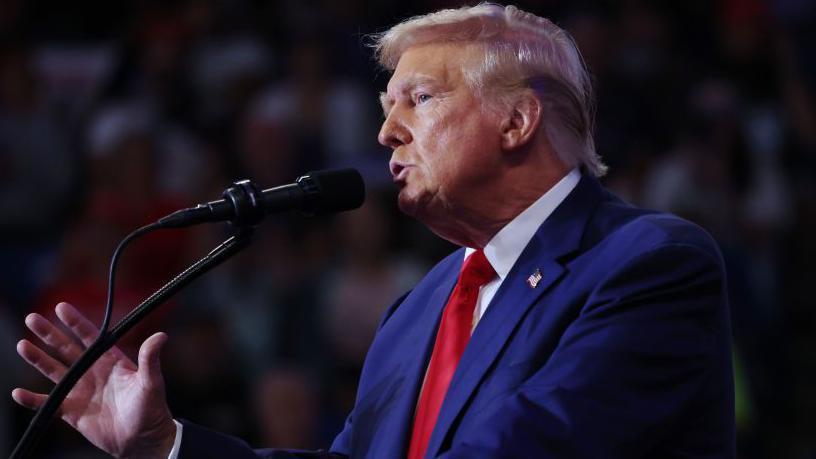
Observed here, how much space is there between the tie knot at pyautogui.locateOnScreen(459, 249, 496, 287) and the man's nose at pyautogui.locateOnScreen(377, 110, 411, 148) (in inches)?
9.5

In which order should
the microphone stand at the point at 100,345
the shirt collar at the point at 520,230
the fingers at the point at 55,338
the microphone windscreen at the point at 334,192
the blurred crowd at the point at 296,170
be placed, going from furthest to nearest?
the blurred crowd at the point at 296,170
the shirt collar at the point at 520,230
the fingers at the point at 55,338
the microphone windscreen at the point at 334,192
the microphone stand at the point at 100,345

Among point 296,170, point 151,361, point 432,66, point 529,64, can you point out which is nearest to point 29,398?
point 151,361

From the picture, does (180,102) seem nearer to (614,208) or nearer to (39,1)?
(39,1)

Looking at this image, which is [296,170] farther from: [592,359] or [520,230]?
[592,359]

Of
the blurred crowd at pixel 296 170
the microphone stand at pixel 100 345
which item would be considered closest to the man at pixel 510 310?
the microphone stand at pixel 100 345

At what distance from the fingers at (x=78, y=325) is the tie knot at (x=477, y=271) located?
2.12 ft

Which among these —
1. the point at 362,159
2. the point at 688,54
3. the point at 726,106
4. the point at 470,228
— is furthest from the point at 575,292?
the point at 688,54

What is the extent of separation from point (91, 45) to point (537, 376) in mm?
5423

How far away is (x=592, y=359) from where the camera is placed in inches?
80.8

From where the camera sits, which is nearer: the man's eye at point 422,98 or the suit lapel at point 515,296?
the suit lapel at point 515,296

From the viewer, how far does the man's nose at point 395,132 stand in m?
2.49

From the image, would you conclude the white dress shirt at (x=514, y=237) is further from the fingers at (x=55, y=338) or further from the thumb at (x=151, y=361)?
the fingers at (x=55, y=338)

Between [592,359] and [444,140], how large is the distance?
56cm

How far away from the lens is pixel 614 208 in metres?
2.38
